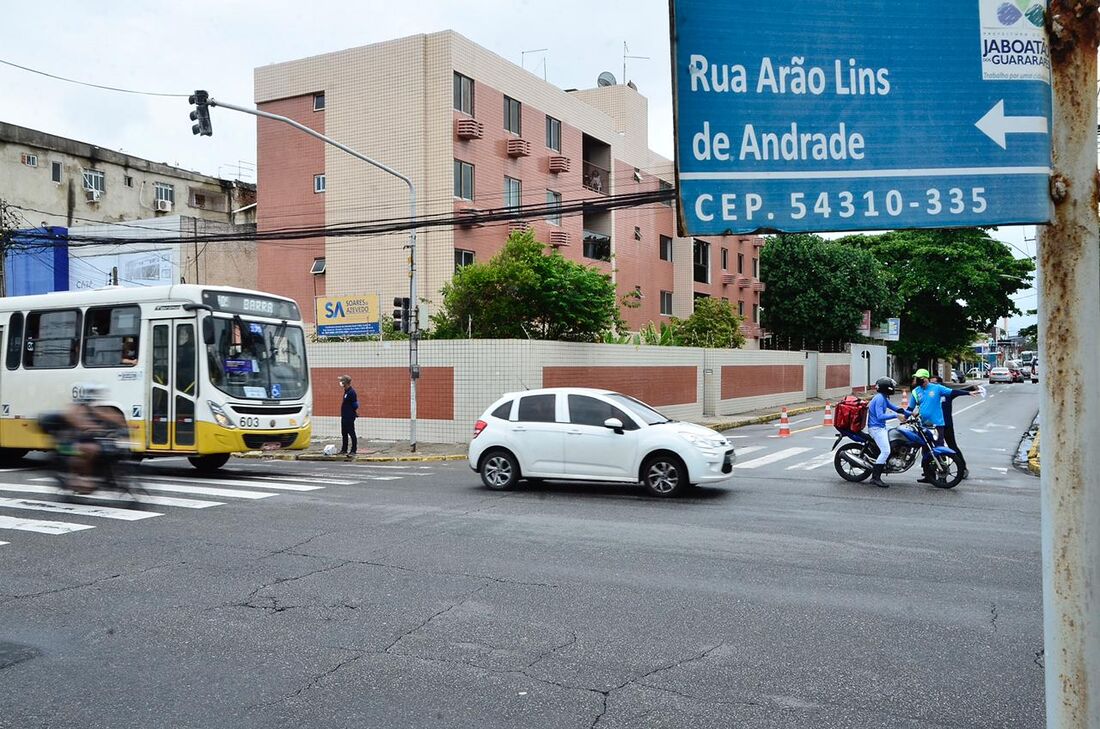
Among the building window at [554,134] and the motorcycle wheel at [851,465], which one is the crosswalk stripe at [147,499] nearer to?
the motorcycle wheel at [851,465]

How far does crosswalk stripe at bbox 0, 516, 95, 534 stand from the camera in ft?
33.9

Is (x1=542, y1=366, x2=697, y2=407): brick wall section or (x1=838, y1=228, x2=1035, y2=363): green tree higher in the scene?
(x1=838, y1=228, x2=1035, y2=363): green tree

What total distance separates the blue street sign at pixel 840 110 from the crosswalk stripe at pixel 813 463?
1510 cm

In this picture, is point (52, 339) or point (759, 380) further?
point (759, 380)

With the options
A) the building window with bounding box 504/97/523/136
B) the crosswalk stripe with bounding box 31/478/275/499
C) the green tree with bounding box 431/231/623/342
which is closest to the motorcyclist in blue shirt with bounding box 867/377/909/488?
the crosswalk stripe with bounding box 31/478/275/499

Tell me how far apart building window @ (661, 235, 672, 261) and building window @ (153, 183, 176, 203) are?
2568cm

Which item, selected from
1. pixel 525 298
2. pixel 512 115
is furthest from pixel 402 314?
pixel 512 115

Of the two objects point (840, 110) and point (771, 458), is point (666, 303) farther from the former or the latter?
point (840, 110)

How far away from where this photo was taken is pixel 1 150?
39.7 m

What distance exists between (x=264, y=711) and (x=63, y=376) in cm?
1510

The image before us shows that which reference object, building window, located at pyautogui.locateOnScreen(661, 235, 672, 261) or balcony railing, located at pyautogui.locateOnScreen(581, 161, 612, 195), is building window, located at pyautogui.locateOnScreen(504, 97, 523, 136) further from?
building window, located at pyautogui.locateOnScreen(661, 235, 672, 261)

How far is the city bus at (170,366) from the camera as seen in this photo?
16.1 metres

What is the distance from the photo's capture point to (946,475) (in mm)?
14133

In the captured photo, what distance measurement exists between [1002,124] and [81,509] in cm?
1223
